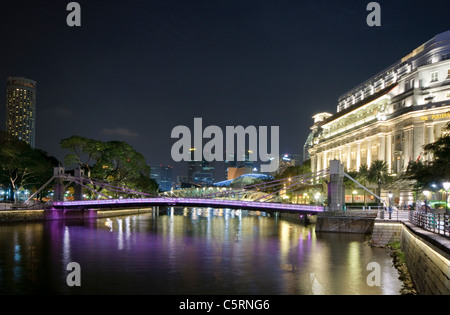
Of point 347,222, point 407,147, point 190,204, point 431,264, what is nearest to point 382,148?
point 407,147

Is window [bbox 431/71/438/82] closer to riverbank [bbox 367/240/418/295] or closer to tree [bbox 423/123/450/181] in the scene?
tree [bbox 423/123/450/181]

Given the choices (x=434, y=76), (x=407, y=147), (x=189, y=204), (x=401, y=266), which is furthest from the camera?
(x=407, y=147)

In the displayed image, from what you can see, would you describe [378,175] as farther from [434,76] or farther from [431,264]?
[431,264]

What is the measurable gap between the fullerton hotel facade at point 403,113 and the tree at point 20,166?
64.7 meters

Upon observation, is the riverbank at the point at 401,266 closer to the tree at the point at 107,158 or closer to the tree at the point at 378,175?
the tree at the point at 378,175

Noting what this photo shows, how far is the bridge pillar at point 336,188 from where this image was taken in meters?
60.1

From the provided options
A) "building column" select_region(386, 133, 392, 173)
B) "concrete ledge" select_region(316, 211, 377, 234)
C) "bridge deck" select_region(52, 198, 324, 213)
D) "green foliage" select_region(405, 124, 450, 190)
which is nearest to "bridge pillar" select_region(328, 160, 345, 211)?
"concrete ledge" select_region(316, 211, 377, 234)

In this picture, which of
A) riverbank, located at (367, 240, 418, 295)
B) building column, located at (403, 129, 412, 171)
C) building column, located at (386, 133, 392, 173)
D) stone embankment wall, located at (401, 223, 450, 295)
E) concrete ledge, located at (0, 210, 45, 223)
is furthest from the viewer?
building column, located at (386, 133, 392, 173)

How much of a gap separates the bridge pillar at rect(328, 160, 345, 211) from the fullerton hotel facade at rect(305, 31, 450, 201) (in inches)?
738

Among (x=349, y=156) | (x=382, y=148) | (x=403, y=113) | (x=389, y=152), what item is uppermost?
(x=403, y=113)

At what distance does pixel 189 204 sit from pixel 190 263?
3629cm

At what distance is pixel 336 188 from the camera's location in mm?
60688

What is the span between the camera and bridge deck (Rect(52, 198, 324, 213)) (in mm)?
65562
